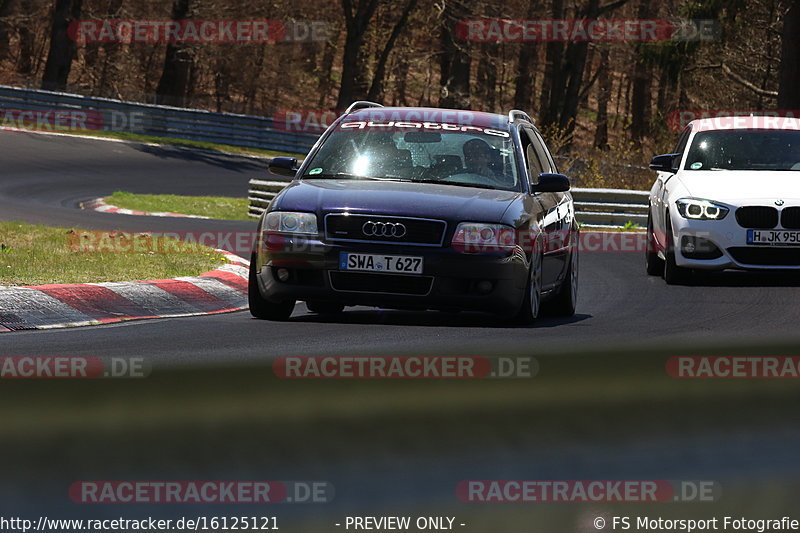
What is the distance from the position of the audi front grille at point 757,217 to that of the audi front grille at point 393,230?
4.77 meters

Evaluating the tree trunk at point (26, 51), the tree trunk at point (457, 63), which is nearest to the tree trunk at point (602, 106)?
the tree trunk at point (457, 63)

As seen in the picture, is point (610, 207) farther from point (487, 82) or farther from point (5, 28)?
point (487, 82)

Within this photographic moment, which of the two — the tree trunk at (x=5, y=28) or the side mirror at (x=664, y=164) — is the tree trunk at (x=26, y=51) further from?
the side mirror at (x=664, y=164)

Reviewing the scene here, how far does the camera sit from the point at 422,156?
983cm

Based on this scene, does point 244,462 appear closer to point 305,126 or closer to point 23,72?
point 305,126

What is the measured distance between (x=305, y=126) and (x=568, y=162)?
587 inches

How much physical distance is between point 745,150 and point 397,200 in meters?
6.05

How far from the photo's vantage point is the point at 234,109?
154 ft

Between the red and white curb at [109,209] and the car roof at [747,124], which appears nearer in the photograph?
the car roof at [747,124]

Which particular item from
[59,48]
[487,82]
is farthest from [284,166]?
[487,82]

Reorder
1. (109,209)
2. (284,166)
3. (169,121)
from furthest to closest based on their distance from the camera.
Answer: (169,121) < (109,209) < (284,166)

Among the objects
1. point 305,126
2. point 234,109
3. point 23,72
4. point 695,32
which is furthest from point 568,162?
point 23,72

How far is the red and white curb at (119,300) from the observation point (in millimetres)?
8914

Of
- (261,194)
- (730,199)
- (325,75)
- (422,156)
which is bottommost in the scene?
(261,194)
